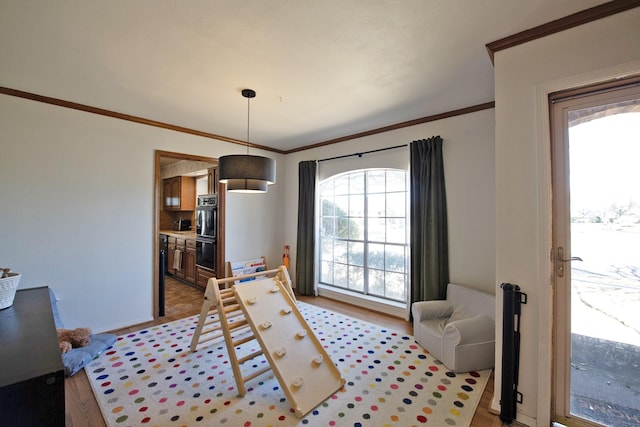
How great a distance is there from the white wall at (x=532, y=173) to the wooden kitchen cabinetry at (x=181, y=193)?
597 centimetres

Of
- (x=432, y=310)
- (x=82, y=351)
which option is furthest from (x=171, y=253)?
(x=432, y=310)

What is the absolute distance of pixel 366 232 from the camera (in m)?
4.05

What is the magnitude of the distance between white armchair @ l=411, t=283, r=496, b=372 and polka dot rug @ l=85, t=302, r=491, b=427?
3.6 inches

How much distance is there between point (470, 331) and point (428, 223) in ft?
4.18

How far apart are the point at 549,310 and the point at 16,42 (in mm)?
3935

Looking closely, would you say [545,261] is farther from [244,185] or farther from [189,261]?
[189,261]

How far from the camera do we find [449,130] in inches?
124

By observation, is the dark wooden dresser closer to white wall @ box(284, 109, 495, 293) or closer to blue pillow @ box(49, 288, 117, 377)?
blue pillow @ box(49, 288, 117, 377)

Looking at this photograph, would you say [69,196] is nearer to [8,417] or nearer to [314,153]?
[8,417]

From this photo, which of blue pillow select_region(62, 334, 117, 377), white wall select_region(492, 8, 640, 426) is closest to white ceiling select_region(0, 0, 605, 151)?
white wall select_region(492, 8, 640, 426)

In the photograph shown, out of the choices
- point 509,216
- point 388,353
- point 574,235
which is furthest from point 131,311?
point 574,235

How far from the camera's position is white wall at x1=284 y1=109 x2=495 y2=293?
287cm

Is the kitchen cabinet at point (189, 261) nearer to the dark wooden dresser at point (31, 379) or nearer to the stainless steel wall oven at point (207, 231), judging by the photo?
the stainless steel wall oven at point (207, 231)

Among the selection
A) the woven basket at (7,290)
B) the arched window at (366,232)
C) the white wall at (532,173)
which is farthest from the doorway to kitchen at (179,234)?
the white wall at (532,173)
